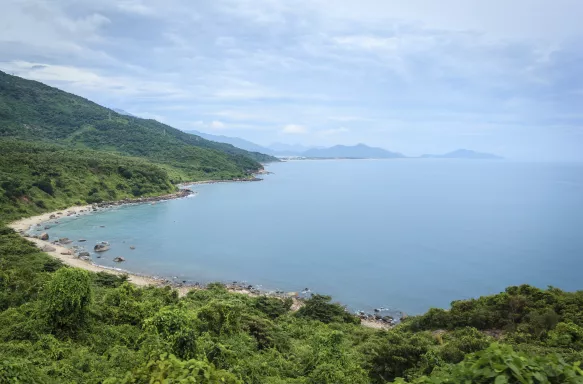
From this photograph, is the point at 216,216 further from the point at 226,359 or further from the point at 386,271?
the point at 226,359

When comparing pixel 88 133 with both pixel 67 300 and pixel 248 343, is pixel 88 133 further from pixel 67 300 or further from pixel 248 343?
pixel 248 343

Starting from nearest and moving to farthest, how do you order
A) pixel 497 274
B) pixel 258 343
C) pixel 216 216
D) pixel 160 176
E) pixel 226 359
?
pixel 226 359
pixel 258 343
pixel 497 274
pixel 216 216
pixel 160 176

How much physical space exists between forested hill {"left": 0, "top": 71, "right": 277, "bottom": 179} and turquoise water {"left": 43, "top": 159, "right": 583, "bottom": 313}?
55.1m

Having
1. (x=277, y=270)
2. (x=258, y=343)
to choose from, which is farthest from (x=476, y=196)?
(x=258, y=343)

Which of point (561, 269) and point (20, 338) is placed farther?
point (561, 269)

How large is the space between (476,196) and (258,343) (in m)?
131

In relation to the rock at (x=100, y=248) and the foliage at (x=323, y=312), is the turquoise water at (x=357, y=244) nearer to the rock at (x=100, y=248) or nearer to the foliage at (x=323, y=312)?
the rock at (x=100, y=248)

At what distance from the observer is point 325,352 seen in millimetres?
13281

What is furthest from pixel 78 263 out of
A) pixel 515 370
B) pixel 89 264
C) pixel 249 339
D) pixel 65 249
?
pixel 515 370

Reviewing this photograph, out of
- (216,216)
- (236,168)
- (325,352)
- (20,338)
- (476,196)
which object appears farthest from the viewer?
(236,168)

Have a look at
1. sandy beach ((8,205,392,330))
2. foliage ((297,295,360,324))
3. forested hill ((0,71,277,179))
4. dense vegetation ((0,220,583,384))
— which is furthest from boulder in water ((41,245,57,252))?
forested hill ((0,71,277,179))

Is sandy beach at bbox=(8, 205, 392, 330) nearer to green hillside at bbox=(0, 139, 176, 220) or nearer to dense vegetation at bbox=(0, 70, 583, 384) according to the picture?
green hillside at bbox=(0, 139, 176, 220)

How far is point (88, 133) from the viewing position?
560 ft

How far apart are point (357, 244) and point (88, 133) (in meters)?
152
